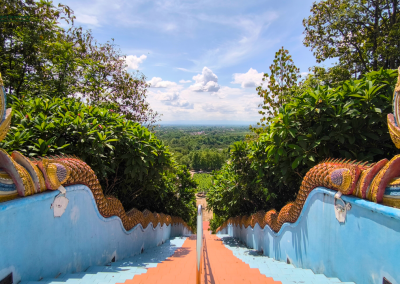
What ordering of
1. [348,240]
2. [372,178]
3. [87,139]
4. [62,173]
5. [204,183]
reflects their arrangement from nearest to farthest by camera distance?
[372,178] < [348,240] < [62,173] < [87,139] < [204,183]

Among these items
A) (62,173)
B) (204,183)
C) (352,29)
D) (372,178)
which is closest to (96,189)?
(62,173)

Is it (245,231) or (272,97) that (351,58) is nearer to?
(272,97)

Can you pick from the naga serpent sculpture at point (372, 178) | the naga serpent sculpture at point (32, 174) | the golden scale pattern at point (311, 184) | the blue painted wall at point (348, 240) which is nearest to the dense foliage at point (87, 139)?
the naga serpent sculpture at point (32, 174)

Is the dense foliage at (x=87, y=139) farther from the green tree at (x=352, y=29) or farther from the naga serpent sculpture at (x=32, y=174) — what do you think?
the green tree at (x=352, y=29)

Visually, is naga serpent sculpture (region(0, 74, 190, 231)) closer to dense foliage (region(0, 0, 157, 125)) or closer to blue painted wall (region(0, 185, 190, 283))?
blue painted wall (region(0, 185, 190, 283))

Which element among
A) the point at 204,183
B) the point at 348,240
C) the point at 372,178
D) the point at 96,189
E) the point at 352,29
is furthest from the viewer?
the point at 204,183

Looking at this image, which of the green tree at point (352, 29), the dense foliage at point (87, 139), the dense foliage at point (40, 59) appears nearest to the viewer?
the dense foliage at point (87, 139)

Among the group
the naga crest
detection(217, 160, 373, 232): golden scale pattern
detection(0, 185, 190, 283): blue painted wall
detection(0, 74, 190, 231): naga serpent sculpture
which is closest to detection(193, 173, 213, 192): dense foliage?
detection(217, 160, 373, 232): golden scale pattern

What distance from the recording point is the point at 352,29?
952 cm

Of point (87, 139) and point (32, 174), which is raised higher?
point (87, 139)

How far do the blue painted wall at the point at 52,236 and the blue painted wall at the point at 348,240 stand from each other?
2986 millimetres

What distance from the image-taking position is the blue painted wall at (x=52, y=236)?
193 centimetres

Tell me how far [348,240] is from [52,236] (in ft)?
9.92

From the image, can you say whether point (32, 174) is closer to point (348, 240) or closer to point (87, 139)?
point (87, 139)
